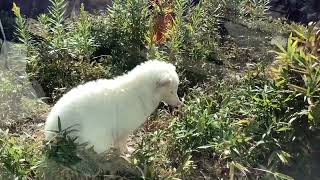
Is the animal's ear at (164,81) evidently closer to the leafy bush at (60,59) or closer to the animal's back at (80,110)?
the animal's back at (80,110)

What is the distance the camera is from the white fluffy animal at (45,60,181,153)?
3471 mm

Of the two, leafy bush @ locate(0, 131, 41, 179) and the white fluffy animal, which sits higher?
the white fluffy animal

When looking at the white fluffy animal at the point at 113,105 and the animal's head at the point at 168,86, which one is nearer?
the white fluffy animal at the point at 113,105

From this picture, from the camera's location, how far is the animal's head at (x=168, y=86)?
3727 millimetres

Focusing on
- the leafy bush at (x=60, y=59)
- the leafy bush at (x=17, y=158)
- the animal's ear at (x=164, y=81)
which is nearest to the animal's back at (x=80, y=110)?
the leafy bush at (x=17, y=158)

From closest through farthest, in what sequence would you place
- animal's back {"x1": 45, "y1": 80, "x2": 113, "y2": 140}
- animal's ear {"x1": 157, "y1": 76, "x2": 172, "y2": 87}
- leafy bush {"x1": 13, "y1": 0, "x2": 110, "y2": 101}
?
animal's back {"x1": 45, "y1": 80, "x2": 113, "y2": 140} < animal's ear {"x1": 157, "y1": 76, "x2": 172, "y2": 87} < leafy bush {"x1": 13, "y1": 0, "x2": 110, "y2": 101}

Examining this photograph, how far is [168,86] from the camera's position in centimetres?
378

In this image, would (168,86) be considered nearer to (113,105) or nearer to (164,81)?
(164,81)

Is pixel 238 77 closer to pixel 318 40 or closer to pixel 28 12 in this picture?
pixel 318 40

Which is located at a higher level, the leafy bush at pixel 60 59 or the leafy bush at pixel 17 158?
the leafy bush at pixel 60 59

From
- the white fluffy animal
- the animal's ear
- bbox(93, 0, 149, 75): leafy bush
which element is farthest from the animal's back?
bbox(93, 0, 149, 75): leafy bush

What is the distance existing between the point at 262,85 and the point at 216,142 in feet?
2.78

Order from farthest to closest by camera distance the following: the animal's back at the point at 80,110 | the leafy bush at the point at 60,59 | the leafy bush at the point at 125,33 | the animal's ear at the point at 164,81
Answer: the leafy bush at the point at 125,33 → the leafy bush at the point at 60,59 → the animal's ear at the point at 164,81 → the animal's back at the point at 80,110

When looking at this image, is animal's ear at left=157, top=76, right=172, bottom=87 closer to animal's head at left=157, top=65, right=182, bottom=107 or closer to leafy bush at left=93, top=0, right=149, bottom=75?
animal's head at left=157, top=65, right=182, bottom=107
